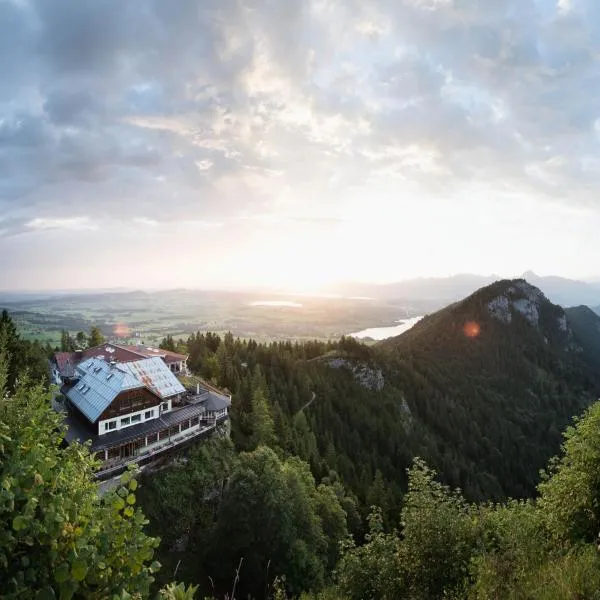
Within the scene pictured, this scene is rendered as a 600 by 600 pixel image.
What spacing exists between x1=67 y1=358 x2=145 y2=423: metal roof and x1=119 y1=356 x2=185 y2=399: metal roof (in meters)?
1.09

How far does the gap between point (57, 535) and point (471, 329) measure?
19015 cm

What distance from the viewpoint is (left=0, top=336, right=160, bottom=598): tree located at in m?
5.74

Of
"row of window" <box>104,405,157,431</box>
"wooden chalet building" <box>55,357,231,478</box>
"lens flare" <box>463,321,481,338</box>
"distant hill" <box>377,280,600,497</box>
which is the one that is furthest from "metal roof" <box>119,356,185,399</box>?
"lens flare" <box>463,321,481,338</box>

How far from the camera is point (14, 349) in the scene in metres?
40.6

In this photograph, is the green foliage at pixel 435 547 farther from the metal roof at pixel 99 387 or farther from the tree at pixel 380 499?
the tree at pixel 380 499

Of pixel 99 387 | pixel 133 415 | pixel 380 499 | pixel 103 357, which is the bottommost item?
pixel 380 499

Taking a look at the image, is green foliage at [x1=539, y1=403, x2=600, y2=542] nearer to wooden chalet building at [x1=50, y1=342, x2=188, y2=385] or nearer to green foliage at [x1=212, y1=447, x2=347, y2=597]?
green foliage at [x1=212, y1=447, x2=347, y2=597]

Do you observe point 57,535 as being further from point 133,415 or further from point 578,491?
point 133,415

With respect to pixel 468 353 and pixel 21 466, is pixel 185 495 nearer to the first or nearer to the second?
pixel 21 466

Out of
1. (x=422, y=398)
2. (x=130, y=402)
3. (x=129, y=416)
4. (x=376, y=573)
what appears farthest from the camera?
(x=422, y=398)

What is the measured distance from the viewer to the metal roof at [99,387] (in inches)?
1499

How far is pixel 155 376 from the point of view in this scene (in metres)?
44.6

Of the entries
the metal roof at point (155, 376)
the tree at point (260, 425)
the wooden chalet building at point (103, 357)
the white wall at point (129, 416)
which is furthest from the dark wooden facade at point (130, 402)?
the tree at point (260, 425)

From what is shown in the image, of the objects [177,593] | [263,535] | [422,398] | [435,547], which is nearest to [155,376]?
[263,535]
